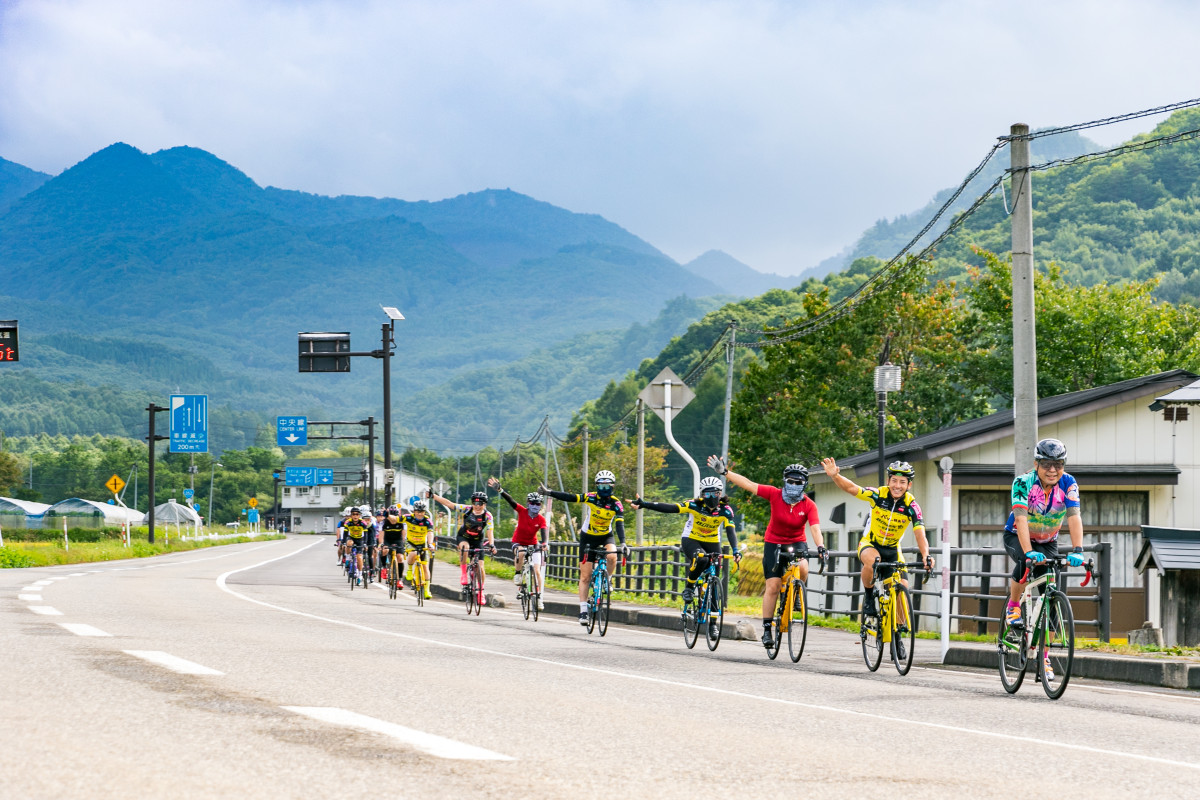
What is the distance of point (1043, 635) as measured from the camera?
35.7 ft

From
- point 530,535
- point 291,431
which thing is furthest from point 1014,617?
point 291,431

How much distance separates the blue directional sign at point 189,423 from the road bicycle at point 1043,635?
51.9 meters

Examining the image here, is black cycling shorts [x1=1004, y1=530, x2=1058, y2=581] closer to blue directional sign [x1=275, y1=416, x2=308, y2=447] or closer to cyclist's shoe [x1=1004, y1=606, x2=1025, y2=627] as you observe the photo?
cyclist's shoe [x1=1004, y1=606, x2=1025, y2=627]

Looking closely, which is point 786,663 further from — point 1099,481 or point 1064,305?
point 1064,305

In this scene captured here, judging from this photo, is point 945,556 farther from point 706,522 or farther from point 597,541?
point 597,541

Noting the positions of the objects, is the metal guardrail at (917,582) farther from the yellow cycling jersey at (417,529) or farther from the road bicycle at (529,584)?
the yellow cycling jersey at (417,529)

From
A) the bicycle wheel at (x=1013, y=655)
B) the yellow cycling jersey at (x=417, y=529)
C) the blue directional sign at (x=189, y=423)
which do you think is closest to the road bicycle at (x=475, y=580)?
the yellow cycling jersey at (x=417, y=529)

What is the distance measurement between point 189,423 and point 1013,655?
53.1m

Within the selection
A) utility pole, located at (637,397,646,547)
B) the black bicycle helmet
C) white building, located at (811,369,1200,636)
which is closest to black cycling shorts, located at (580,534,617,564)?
utility pole, located at (637,397,646,547)

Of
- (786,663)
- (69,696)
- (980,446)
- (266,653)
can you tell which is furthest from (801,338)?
(69,696)

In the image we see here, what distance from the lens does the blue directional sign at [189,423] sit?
2324 inches

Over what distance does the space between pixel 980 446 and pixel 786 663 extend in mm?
13248

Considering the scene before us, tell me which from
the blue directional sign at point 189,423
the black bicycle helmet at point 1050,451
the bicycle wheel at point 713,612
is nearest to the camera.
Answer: the black bicycle helmet at point 1050,451

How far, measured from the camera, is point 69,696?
7961 mm
